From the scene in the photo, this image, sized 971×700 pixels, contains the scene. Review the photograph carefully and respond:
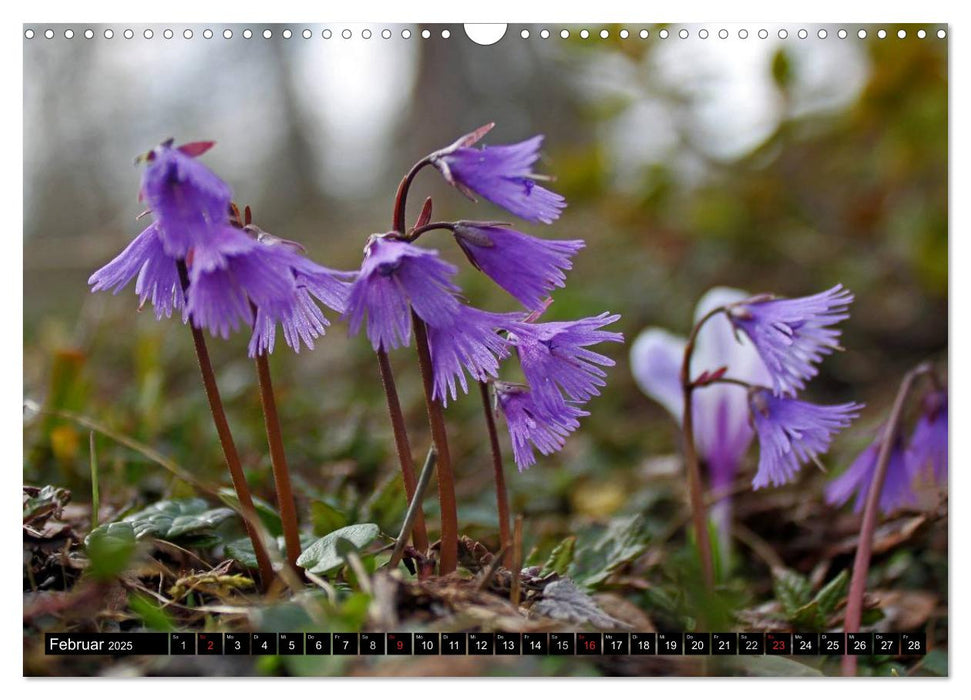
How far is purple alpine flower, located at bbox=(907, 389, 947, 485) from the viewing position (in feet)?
5.26

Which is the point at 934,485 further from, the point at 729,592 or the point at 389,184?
the point at 389,184

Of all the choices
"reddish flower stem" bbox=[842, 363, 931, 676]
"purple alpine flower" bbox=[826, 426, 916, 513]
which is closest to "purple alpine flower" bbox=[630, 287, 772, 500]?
"purple alpine flower" bbox=[826, 426, 916, 513]

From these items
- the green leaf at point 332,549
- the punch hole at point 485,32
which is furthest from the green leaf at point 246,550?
the punch hole at point 485,32

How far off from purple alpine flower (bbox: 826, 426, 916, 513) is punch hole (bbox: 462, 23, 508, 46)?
99 cm

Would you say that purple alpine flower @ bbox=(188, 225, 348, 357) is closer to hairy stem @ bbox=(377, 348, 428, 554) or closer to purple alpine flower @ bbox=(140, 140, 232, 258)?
purple alpine flower @ bbox=(140, 140, 232, 258)

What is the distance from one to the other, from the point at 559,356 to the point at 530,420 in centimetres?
10

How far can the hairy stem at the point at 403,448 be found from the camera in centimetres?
124

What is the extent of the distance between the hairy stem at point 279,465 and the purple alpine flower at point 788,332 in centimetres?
72

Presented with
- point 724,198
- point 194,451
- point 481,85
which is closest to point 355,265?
point 481,85

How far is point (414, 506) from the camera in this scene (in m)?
1.22

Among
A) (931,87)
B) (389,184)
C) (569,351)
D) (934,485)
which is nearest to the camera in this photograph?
(569,351)

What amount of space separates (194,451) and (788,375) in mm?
1570

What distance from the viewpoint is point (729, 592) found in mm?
1573

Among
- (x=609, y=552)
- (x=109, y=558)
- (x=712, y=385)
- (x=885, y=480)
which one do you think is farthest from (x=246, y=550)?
(x=712, y=385)
